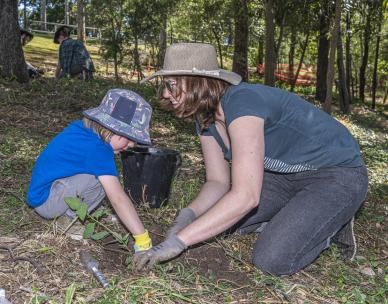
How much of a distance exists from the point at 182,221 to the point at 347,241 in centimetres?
106

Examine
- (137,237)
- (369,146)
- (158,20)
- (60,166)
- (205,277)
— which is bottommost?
(369,146)

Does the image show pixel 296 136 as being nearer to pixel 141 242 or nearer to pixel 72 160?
pixel 141 242

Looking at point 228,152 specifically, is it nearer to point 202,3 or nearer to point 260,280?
point 260,280

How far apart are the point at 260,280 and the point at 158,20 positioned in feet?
26.0

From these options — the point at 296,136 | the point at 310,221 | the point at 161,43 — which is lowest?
the point at 310,221

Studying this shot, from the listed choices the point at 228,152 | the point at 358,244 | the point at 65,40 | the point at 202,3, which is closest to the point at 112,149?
the point at 228,152

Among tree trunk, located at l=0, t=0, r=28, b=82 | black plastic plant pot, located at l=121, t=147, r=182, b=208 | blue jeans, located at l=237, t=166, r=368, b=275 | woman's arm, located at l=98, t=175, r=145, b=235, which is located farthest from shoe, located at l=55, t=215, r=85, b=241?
tree trunk, located at l=0, t=0, r=28, b=82

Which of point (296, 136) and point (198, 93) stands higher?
point (198, 93)

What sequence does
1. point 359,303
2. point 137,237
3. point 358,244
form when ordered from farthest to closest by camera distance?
point 358,244 < point 137,237 < point 359,303

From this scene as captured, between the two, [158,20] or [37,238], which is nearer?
[37,238]

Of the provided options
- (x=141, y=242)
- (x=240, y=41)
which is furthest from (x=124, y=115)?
(x=240, y=41)

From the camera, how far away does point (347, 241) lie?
3145 mm

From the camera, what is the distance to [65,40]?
888 centimetres

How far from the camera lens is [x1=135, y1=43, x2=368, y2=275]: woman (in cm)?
233
